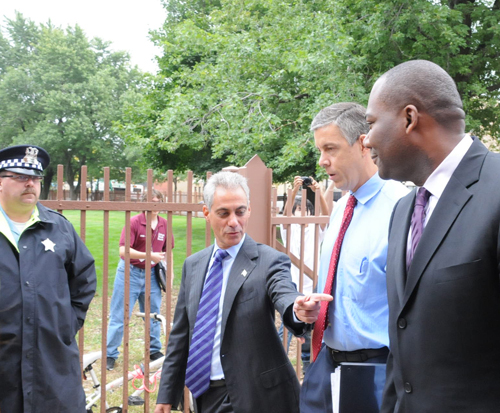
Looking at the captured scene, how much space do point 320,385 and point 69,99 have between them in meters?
45.7

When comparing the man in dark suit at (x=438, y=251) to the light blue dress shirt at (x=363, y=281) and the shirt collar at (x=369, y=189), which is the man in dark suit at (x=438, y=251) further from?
the shirt collar at (x=369, y=189)

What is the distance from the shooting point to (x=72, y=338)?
11.0 feet

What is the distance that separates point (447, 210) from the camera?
152 centimetres

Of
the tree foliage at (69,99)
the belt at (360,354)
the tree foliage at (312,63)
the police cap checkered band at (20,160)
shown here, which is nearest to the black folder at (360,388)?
the belt at (360,354)

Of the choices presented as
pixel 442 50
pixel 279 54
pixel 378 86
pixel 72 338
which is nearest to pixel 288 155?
pixel 279 54

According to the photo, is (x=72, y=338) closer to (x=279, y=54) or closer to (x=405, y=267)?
(x=405, y=267)

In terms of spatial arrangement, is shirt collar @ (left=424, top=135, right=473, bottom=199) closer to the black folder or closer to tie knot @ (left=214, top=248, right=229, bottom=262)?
the black folder

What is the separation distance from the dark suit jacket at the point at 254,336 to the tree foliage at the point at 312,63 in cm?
861

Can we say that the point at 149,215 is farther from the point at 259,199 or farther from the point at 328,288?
the point at 328,288

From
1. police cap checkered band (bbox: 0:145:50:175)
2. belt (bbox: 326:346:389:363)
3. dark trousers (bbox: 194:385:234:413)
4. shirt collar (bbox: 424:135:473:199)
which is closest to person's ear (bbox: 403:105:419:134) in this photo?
shirt collar (bbox: 424:135:473:199)

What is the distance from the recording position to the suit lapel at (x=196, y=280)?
8.98 ft

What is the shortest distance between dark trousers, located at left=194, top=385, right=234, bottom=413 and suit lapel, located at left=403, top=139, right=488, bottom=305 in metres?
1.34

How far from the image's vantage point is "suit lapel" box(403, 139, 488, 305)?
1.50 m

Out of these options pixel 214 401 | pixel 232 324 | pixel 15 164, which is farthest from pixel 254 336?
pixel 15 164
